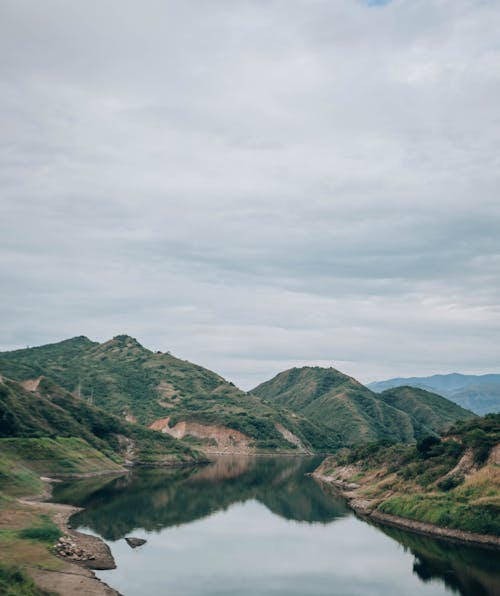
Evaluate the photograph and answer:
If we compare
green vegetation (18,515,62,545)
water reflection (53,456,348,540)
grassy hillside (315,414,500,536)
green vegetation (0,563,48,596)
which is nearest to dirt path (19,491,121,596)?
green vegetation (18,515,62,545)

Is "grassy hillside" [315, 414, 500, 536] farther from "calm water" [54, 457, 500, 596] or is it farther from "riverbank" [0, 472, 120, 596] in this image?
"riverbank" [0, 472, 120, 596]

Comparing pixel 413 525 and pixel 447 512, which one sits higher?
pixel 447 512

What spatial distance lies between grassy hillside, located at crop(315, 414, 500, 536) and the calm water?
4013 mm

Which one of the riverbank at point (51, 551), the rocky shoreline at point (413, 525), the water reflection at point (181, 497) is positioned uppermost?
the riverbank at point (51, 551)

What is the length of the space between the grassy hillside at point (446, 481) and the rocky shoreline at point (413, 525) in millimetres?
459

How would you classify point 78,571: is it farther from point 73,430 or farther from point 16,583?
point 73,430

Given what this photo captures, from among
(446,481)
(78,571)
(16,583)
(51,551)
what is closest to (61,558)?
(51,551)

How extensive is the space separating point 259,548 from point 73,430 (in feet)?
274

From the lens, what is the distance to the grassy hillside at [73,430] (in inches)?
4582

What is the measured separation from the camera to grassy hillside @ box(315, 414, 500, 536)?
62469mm

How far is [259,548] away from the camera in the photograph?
205ft

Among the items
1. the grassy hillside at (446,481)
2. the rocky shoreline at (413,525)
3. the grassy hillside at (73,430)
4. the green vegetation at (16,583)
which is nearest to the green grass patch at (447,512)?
the grassy hillside at (446,481)

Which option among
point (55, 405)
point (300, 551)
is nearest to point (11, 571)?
point (300, 551)

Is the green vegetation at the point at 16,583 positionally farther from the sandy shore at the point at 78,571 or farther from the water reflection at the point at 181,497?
the water reflection at the point at 181,497
